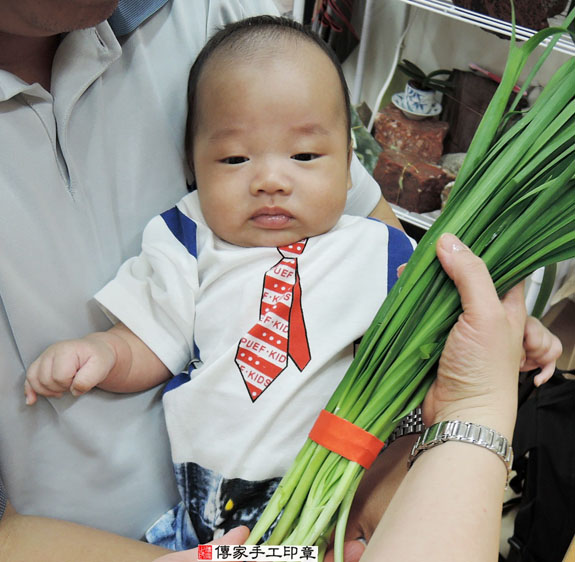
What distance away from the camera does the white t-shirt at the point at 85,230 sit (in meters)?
0.94

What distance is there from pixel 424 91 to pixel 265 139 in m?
1.73

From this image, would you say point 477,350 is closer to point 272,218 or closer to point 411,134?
point 272,218

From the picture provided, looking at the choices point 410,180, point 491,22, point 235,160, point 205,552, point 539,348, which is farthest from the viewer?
point 410,180

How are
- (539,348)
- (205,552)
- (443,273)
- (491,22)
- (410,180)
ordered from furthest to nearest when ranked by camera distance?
(410,180) → (491,22) → (539,348) → (443,273) → (205,552)

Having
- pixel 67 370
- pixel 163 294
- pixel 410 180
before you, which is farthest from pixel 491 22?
pixel 67 370

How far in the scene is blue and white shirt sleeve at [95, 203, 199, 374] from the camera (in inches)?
43.8

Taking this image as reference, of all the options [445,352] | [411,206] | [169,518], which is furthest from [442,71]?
[169,518]

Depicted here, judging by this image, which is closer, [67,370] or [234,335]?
[67,370]

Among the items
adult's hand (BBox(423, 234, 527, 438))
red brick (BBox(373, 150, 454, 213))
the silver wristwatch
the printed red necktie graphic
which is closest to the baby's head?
the printed red necktie graphic

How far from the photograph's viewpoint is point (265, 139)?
1156 mm

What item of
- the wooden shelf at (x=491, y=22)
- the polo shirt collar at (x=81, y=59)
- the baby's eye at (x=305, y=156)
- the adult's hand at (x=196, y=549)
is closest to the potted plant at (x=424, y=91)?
the wooden shelf at (x=491, y=22)

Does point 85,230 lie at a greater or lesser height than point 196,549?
greater

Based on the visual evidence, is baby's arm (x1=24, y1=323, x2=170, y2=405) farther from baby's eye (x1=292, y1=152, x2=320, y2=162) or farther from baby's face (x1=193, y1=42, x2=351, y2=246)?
baby's eye (x1=292, y1=152, x2=320, y2=162)

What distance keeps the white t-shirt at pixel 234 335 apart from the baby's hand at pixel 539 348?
0.27 m
